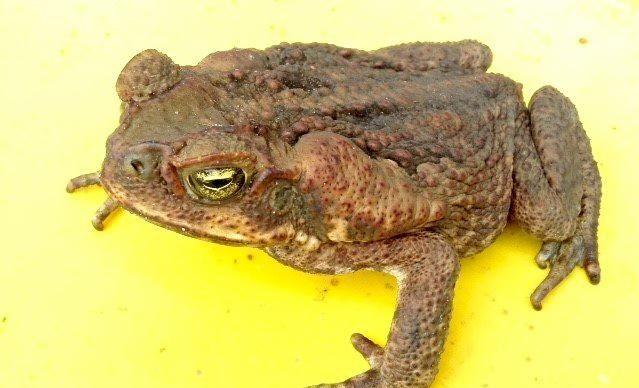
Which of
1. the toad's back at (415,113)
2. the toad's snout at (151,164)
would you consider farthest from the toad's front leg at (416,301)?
the toad's snout at (151,164)

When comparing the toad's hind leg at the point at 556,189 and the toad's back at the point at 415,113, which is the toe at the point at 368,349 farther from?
the toad's hind leg at the point at 556,189

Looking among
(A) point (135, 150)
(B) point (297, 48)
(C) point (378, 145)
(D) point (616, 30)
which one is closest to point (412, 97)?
(C) point (378, 145)

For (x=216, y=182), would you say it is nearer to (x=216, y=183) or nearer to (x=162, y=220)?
(x=216, y=183)

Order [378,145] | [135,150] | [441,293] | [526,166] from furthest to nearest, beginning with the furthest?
[526,166] < [441,293] < [378,145] < [135,150]

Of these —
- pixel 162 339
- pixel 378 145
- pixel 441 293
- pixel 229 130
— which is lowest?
pixel 162 339

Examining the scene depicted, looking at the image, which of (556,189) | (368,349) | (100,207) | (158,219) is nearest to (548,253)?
(556,189)

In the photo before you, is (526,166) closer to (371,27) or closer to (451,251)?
(451,251)
